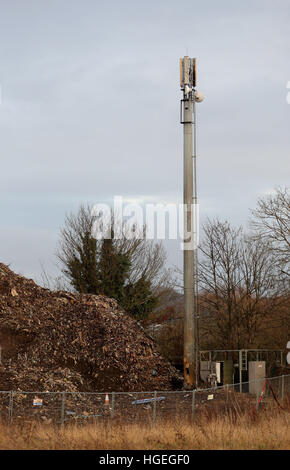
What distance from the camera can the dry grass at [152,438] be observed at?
11148mm

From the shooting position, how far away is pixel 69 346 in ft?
79.6

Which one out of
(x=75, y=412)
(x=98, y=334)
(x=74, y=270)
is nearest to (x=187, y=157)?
(x=98, y=334)

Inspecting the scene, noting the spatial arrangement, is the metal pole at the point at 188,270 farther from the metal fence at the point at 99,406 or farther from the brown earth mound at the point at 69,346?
the metal fence at the point at 99,406

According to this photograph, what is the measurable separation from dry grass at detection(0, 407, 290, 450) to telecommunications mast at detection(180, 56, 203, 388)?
39.2ft

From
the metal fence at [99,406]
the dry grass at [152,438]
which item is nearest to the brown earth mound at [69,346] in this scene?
the metal fence at [99,406]

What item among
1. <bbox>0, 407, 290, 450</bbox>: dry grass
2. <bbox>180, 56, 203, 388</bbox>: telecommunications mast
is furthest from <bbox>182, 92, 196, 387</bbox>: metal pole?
<bbox>0, 407, 290, 450</bbox>: dry grass

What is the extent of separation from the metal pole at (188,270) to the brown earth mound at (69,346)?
148 cm

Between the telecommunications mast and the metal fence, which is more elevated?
the telecommunications mast

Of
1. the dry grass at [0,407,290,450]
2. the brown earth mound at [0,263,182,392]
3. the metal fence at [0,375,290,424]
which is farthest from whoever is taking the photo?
the brown earth mound at [0,263,182,392]

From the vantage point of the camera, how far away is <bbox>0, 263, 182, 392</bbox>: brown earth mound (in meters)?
22.2

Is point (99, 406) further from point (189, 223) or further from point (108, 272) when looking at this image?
point (108, 272)

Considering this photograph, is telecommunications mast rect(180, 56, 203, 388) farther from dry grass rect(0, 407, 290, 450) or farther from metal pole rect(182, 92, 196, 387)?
dry grass rect(0, 407, 290, 450)
